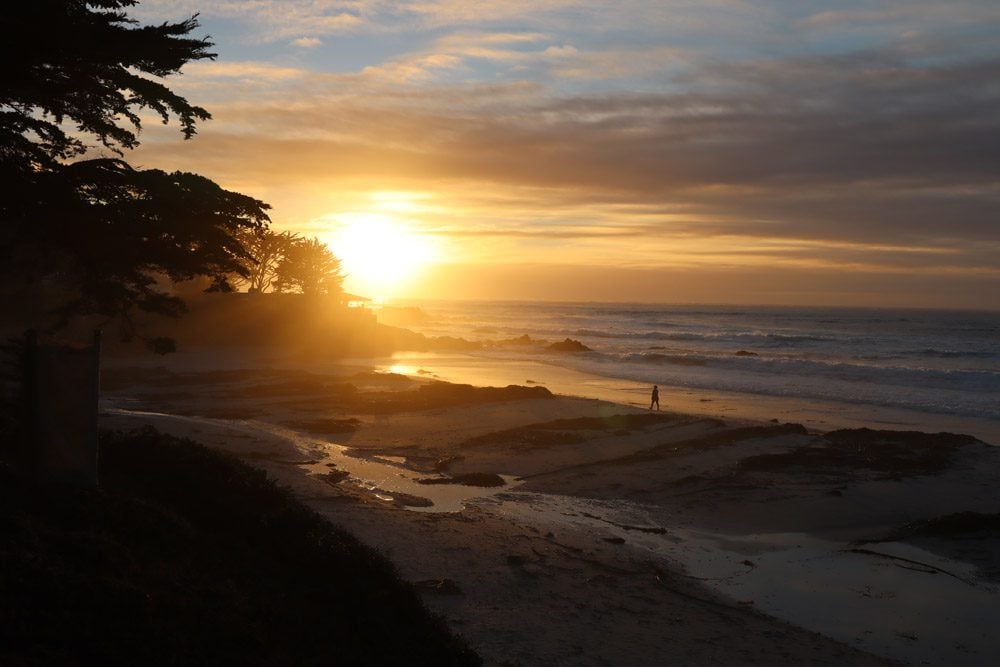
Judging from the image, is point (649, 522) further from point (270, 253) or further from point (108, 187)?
point (270, 253)

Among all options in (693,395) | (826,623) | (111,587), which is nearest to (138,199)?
(111,587)

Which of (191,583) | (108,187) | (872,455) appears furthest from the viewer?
(872,455)

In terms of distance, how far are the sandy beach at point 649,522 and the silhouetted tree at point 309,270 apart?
3365 cm

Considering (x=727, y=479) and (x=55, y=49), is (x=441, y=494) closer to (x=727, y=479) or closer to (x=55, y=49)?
(x=727, y=479)

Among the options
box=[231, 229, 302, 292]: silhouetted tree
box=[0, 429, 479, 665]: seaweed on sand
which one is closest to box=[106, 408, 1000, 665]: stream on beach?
box=[0, 429, 479, 665]: seaweed on sand

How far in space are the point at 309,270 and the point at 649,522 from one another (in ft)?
158

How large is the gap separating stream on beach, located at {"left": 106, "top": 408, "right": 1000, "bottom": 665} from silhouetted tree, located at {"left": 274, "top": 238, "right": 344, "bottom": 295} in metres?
42.7

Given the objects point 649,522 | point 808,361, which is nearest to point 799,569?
point 649,522

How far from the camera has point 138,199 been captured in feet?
28.4

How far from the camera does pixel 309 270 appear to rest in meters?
57.9

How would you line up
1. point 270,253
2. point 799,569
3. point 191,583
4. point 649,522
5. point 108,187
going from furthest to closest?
1. point 270,253
2. point 649,522
3. point 799,569
4. point 108,187
5. point 191,583

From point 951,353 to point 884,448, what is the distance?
158 ft

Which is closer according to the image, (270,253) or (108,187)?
(108,187)

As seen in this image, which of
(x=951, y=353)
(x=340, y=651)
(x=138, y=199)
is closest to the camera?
(x=340, y=651)
